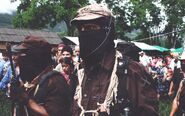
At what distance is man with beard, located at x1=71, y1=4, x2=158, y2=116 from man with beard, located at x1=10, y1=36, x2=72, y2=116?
1.63ft

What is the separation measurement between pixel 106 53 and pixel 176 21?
58344 millimetres

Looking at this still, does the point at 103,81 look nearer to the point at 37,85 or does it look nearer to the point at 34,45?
the point at 37,85

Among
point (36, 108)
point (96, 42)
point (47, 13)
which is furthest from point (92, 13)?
point (47, 13)

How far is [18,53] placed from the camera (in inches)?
199

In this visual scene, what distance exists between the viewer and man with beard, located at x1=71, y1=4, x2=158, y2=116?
3.96m

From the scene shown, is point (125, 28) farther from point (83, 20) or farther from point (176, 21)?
point (83, 20)

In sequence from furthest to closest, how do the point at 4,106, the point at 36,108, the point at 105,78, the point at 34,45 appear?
the point at 4,106 < the point at 34,45 < the point at 36,108 < the point at 105,78

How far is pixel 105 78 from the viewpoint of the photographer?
13.5ft

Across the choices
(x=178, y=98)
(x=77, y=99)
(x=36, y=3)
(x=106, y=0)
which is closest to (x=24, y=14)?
(x=36, y=3)

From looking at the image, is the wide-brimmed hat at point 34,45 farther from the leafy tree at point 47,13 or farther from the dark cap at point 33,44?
the leafy tree at point 47,13

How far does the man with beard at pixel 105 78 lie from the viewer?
3957 mm

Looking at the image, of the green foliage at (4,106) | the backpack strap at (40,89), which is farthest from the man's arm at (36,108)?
the green foliage at (4,106)

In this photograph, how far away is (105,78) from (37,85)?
36.2 inches

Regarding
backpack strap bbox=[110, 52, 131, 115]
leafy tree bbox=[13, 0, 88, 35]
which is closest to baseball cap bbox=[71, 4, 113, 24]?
backpack strap bbox=[110, 52, 131, 115]
